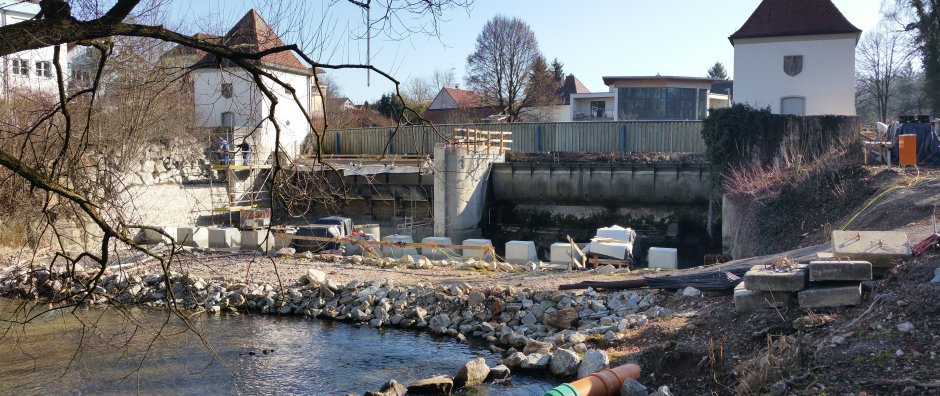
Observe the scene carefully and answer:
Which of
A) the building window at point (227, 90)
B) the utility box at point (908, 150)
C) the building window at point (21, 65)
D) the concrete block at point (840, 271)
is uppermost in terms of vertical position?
the building window at point (21, 65)

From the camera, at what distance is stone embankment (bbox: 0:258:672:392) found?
12.4m

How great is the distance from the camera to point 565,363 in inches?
458

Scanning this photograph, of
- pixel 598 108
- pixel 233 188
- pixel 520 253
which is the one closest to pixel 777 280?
pixel 520 253

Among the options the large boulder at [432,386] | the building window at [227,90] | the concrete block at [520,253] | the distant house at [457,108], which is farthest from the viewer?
the distant house at [457,108]

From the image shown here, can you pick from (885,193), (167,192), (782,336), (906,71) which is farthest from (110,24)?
(906,71)

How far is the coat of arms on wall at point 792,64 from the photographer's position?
32375 mm

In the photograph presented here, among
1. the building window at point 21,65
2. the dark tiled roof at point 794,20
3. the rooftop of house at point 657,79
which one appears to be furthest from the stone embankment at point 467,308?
the rooftop of house at point 657,79

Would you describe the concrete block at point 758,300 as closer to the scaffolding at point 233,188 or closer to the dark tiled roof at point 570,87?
the scaffolding at point 233,188

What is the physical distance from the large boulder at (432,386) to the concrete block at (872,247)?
17.9 feet

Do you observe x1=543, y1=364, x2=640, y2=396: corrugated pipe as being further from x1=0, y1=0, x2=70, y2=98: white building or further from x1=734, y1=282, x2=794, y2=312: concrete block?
x1=0, y1=0, x2=70, y2=98: white building

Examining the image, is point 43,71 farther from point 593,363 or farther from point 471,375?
point 593,363

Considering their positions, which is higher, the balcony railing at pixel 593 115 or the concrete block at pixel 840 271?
the balcony railing at pixel 593 115

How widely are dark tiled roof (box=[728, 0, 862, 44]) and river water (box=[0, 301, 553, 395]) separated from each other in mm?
23950

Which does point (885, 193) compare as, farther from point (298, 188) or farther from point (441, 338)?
point (298, 188)
